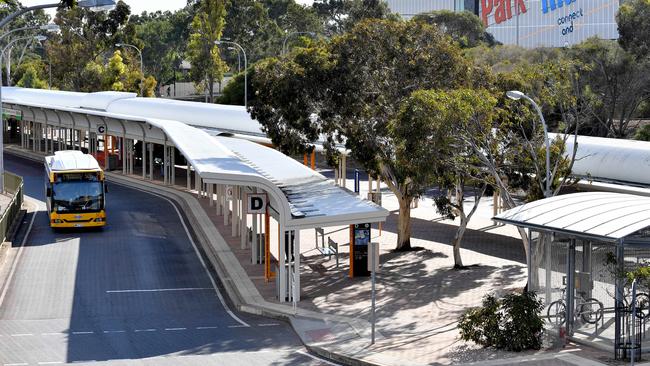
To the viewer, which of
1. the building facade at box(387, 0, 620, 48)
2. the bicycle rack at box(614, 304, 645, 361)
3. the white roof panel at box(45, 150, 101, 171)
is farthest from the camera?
the building facade at box(387, 0, 620, 48)

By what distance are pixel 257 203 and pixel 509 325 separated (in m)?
10.6

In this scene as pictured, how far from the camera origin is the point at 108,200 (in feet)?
169

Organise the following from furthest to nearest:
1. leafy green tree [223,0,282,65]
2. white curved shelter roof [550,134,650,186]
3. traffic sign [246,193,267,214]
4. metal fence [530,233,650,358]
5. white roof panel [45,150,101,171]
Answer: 1. leafy green tree [223,0,282,65]
2. white roof panel [45,150,101,171]
3. white curved shelter roof [550,134,650,186]
4. traffic sign [246,193,267,214]
5. metal fence [530,233,650,358]

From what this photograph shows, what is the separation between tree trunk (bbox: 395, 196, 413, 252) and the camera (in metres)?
36.7

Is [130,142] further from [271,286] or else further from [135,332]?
[135,332]

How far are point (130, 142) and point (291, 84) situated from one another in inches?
1175

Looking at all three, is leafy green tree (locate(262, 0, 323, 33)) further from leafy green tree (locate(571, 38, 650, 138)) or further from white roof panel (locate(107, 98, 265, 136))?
leafy green tree (locate(571, 38, 650, 138))

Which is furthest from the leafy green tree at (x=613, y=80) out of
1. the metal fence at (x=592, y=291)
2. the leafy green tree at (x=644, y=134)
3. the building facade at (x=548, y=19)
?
the building facade at (x=548, y=19)

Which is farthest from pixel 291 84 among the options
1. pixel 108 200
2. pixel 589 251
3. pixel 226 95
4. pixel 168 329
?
pixel 226 95

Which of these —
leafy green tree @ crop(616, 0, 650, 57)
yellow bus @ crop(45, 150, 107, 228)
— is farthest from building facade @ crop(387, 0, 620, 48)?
yellow bus @ crop(45, 150, 107, 228)

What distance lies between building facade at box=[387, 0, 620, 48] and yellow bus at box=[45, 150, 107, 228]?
9008 centimetres

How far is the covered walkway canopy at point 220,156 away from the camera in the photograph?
1134 inches

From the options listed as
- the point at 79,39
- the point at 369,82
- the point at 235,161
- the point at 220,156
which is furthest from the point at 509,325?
the point at 79,39

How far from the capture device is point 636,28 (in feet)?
230
